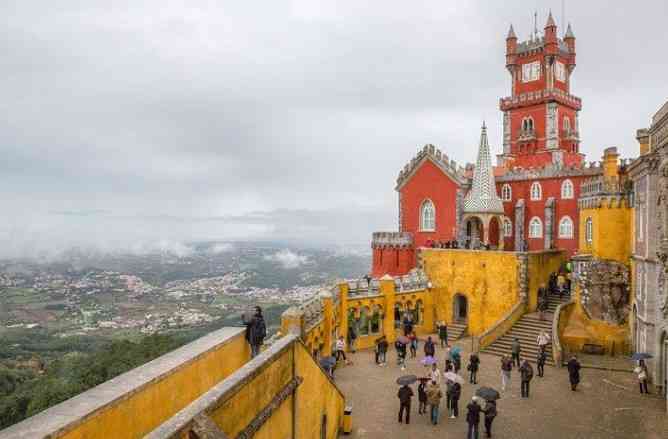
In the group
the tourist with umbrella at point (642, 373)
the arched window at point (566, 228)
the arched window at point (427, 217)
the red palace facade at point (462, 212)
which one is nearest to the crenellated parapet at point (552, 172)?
the red palace facade at point (462, 212)

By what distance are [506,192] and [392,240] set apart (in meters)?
9.69

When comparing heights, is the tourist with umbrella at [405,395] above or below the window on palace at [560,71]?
below

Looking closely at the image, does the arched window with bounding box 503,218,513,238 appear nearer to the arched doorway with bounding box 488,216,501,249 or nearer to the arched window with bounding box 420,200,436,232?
the arched doorway with bounding box 488,216,501,249

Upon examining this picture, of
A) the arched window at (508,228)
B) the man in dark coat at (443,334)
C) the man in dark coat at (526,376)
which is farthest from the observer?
the arched window at (508,228)

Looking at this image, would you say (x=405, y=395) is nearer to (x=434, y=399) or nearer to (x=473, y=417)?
(x=434, y=399)

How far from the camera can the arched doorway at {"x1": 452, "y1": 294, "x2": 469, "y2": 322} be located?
29109mm

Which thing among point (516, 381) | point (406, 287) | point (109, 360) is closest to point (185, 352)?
point (516, 381)

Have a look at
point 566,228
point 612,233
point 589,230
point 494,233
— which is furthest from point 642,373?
point 494,233

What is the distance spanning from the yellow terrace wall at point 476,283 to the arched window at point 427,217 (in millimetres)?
5750

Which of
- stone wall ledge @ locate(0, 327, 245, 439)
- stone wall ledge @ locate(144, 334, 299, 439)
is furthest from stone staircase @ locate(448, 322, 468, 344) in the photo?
stone wall ledge @ locate(144, 334, 299, 439)

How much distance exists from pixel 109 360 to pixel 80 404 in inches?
1430

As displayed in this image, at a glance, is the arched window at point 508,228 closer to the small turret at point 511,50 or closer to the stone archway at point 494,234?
the stone archway at point 494,234

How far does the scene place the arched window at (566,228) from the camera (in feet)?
110

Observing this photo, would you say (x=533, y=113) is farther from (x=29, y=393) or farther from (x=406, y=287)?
(x=29, y=393)
